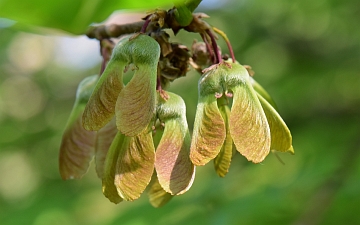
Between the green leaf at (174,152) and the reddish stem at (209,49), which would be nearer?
the green leaf at (174,152)

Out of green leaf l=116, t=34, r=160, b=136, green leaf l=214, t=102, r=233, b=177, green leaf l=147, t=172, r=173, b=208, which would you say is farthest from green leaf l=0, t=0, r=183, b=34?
green leaf l=147, t=172, r=173, b=208

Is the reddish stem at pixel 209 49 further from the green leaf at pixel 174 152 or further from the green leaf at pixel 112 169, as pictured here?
the green leaf at pixel 112 169

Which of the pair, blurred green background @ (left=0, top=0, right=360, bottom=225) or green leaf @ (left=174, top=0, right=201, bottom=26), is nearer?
green leaf @ (left=174, top=0, right=201, bottom=26)

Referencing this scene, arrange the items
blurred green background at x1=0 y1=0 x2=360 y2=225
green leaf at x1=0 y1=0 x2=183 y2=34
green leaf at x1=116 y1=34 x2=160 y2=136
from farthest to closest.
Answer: blurred green background at x1=0 y1=0 x2=360 y2=225 < green leaf at x1=116 y1=34 x2=160 y2=136 < green leaf at x1=0 y1=0 x2=183 y2=34

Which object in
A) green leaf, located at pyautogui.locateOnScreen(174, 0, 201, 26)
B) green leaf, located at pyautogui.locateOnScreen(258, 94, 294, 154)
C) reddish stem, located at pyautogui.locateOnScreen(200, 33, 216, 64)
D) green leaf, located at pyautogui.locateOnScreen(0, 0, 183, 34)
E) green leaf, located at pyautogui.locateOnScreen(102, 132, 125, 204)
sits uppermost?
green leaf, located at pyautogui.locateOnScreen(0, 0, 183, 34)

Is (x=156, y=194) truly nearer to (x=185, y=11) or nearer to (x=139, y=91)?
(x=139, y=91)

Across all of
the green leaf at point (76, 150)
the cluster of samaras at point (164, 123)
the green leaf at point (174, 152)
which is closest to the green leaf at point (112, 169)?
the cluster of samaras at point (164, 123)

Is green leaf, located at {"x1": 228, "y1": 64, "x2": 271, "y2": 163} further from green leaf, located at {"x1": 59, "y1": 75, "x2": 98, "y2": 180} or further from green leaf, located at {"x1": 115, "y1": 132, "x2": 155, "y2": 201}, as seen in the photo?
green leaf, located at {"x1": 59, "y1": 75, "x2": 98, "y2": 180}

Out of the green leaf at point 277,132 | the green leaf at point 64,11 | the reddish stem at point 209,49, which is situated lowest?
the green leaf at point 277,132
